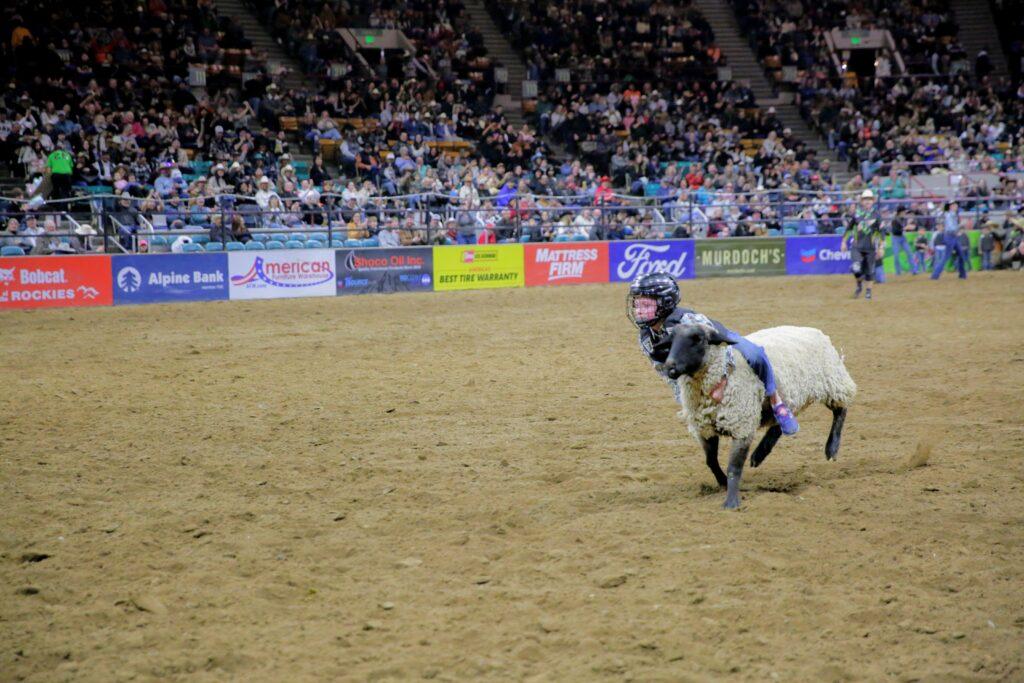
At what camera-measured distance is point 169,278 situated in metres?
18.4


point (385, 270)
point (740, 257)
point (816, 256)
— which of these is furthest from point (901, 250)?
point (385, 270)

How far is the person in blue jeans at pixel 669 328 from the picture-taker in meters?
5.91

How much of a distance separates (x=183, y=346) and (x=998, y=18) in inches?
1366

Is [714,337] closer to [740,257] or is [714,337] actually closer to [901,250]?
[740,257]

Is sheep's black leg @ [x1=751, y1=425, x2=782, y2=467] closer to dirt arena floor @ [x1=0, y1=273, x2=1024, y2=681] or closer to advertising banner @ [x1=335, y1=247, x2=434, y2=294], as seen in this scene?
dirt arena floor @ [x1=0, y1=273, x2=1024, y2=681]

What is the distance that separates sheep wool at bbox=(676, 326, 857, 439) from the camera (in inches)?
233

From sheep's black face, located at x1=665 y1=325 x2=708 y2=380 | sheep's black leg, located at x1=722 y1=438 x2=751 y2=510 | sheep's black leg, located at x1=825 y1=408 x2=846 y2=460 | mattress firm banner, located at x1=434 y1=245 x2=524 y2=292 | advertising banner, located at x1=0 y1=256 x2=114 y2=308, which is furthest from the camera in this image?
mattress firm banner, located at x1=434 y1=245 x2=524 y2=292

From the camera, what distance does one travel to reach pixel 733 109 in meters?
30.8

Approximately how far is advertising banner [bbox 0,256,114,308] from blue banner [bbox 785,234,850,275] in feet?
48.4

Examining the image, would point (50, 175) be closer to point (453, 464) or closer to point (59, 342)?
point (59, 342)

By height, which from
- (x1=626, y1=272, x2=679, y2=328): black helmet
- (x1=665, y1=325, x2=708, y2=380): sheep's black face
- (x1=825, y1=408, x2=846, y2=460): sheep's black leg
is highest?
(x1=626, y1=272, x2=679, y2=328): black helmet

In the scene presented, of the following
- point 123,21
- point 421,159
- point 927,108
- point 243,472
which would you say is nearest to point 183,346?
point 243,472

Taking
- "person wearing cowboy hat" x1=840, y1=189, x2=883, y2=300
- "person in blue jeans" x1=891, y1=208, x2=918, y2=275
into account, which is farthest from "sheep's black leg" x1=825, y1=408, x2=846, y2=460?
"person in blue jeans" x1=891, y1=208, x2=918, y2=275

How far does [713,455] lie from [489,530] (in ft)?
5.04
